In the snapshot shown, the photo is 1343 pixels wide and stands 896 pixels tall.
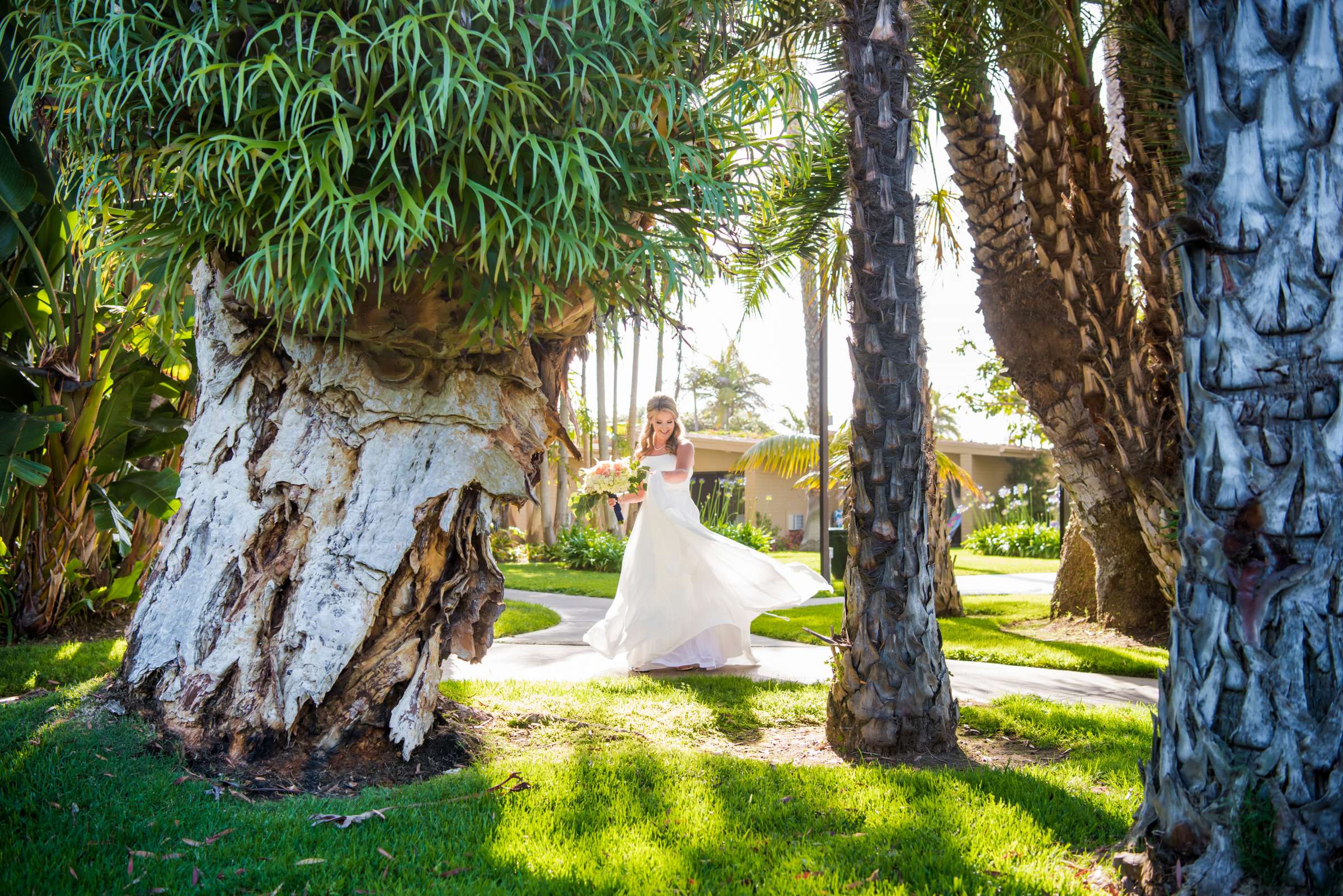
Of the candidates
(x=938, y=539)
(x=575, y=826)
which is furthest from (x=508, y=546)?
(x=575, y=826)

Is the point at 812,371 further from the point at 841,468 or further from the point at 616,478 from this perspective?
the point at 616,478

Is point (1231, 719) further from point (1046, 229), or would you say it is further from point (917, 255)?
point (1046, 229)

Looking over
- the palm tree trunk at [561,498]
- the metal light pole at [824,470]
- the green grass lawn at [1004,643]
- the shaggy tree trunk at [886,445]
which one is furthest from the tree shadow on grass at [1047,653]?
the palm tree trunk at [561,498]

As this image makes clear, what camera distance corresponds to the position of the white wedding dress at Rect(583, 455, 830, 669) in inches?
262

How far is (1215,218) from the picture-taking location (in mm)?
2479

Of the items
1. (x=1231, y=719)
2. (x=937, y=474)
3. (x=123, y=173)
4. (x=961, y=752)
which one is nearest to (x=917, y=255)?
(x=961, y=752)

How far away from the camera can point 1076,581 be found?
907 cm

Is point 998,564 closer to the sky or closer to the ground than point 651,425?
closer to the ground

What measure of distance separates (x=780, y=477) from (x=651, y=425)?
1864 cm

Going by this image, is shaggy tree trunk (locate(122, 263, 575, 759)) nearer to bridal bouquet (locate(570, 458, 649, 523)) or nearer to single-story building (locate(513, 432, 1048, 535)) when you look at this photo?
bridal bouquet (locate(570, 458, 649, 523))

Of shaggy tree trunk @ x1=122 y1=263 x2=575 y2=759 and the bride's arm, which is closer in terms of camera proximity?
shaggy tree trunk @ x1=122 y1=263 x2=575 y2=759

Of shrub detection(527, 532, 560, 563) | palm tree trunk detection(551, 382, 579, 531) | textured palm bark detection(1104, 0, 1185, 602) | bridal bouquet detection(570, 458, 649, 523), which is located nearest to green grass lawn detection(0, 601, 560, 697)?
bridal bouquet detection(570, 458, 649, 523)

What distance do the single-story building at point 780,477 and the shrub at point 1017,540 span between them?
2851 mm

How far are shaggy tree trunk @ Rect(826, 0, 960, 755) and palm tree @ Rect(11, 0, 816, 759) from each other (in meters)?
0.63
